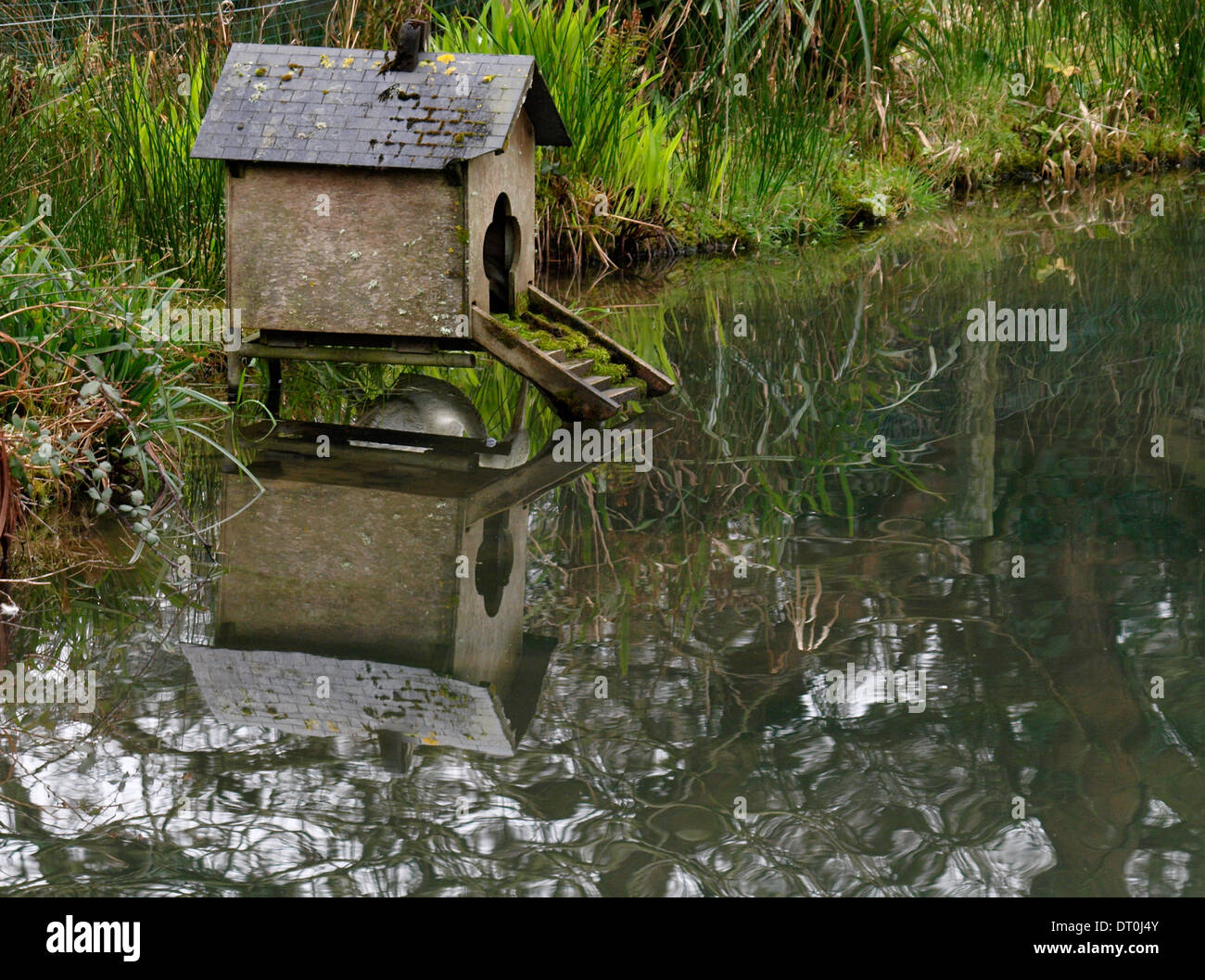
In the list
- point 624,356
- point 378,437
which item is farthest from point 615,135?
point 378,437

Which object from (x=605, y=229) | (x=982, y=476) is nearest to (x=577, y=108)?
(x=605, y=229)

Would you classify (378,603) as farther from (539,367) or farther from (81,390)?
(539,367)

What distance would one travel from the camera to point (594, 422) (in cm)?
645

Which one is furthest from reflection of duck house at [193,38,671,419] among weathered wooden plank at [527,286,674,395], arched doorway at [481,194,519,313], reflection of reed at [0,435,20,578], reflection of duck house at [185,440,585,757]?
reflection of reed at [0,435,20,578]

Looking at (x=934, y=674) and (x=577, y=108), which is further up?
(x=577, y=108)

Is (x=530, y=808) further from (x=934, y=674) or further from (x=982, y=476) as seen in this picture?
(x=982, y=476)

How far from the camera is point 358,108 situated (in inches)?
249

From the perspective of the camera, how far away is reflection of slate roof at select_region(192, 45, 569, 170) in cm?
616

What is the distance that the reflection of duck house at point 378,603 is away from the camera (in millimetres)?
3598

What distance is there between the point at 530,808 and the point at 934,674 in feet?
3.88

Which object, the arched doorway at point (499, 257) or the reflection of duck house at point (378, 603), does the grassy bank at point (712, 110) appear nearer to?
the arched doorway at point (499, 257)

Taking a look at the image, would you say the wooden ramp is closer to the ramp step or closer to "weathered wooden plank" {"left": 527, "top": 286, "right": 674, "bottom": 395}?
the ramp step

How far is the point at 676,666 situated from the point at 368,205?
3220mm

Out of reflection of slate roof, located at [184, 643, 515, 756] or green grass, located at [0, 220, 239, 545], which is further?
green grass, located at [0, 220, 239, 545]
